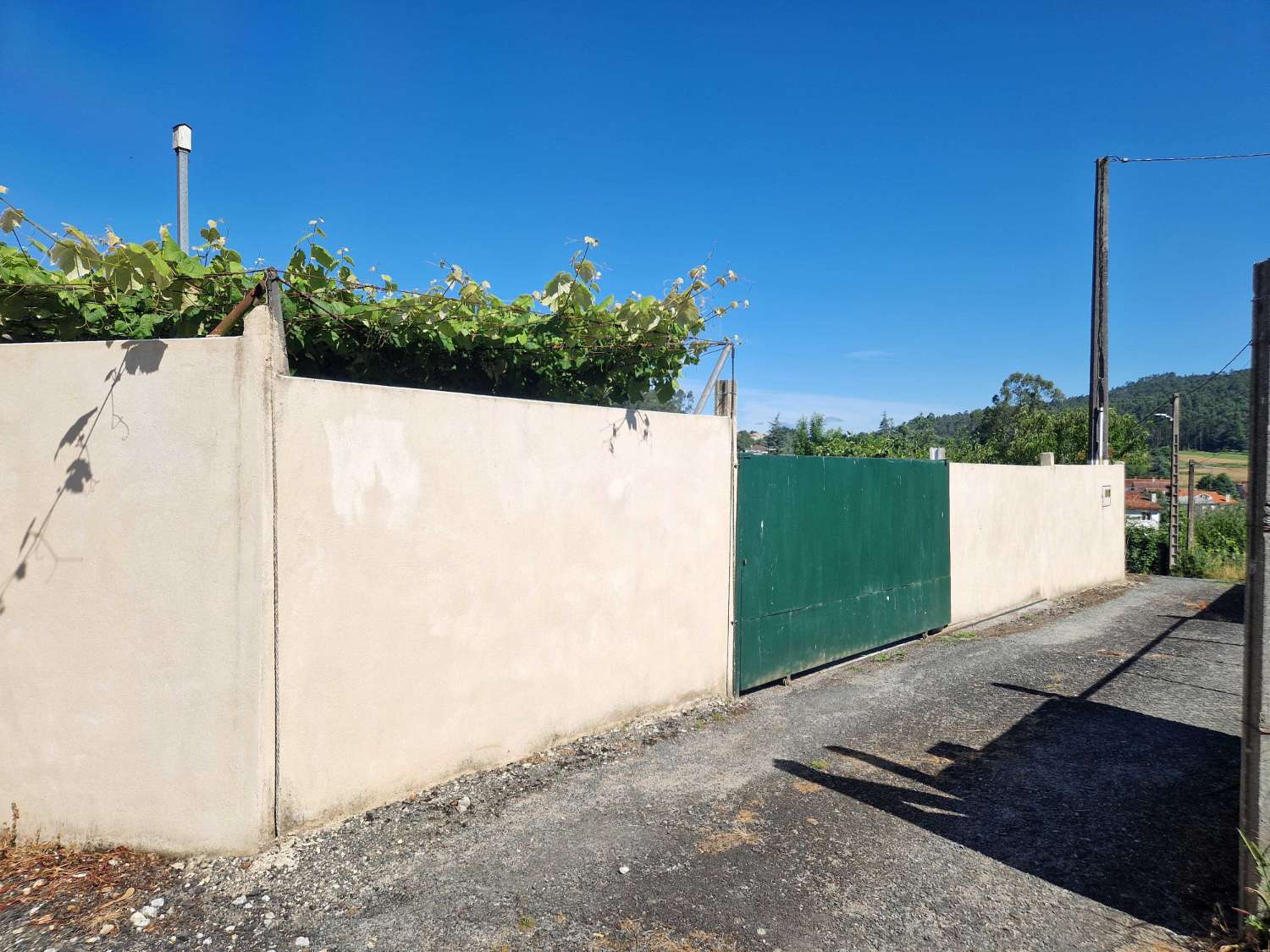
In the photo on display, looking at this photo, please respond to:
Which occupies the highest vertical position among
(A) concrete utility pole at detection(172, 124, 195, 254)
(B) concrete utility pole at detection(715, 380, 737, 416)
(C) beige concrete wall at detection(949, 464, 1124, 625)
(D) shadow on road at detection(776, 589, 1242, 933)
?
(A) concrete utility pole at detection(172, 124, 195, 254)

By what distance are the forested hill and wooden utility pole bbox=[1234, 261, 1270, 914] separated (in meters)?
0.12

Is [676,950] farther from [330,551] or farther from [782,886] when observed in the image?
[330,551]

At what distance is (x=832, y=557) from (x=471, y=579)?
12.2 feet

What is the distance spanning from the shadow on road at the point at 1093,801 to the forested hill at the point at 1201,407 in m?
1.88

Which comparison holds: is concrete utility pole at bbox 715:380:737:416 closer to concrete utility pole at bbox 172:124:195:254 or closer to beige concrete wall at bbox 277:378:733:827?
beige concrete wall at bbox 277:378:733:827

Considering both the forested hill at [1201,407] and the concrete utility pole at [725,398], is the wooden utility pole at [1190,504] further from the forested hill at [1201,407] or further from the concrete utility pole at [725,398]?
the concrete utility pole at [725,398]

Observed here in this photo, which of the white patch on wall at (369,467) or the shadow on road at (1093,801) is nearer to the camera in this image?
the shadow on road at (1093,801)

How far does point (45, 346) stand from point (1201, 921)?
211 inches

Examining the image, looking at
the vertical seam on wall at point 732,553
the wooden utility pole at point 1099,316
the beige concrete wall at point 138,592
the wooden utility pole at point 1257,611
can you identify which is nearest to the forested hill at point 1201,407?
the wooden utility pole at point 1257,611

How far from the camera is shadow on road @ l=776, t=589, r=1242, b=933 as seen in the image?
329 centimetres

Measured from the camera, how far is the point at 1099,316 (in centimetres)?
1385

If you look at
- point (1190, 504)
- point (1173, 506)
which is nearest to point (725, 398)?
point (1173, 506)

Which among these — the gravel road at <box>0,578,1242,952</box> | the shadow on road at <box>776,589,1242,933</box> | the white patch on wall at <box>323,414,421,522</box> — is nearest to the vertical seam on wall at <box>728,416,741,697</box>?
the gravel road at <box>0,578,1242,952</box>

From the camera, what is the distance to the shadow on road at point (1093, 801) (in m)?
3.29
